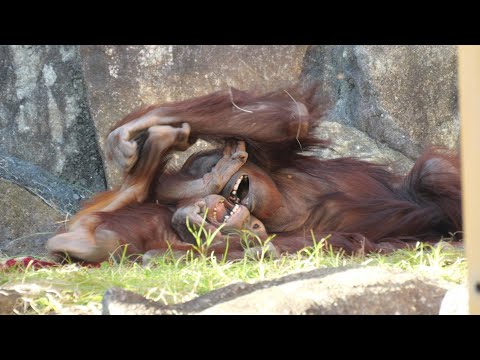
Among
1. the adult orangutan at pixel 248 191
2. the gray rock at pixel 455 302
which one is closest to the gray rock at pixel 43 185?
the adult orangutan at pixel 248 191

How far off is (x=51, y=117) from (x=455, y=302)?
3397 mm

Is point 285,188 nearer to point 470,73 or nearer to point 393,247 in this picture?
point 393,247

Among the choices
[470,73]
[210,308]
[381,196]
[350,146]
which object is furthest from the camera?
[350,146]

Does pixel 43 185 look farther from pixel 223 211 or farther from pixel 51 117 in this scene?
pixel 223 211

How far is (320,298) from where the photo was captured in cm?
166

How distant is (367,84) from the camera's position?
14.9 feet

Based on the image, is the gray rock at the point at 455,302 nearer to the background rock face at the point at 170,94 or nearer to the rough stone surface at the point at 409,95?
the background rock face at the point at 170,94

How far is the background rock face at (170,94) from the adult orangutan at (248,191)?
2.94 ft

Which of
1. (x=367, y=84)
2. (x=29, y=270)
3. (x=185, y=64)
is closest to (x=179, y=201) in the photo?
(x=29, y=270)

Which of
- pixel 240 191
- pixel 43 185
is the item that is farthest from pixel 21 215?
pixel 240 191

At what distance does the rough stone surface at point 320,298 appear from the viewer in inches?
64.1

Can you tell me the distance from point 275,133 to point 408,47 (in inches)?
65.3

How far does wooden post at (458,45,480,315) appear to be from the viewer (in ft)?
4.03

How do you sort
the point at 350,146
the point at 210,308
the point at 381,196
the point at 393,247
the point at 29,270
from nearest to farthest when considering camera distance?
1. the point at 210,308
2. the point at 29,270
3. the point at 393,247
4. the point at 381,196
5. the point at 350,146
